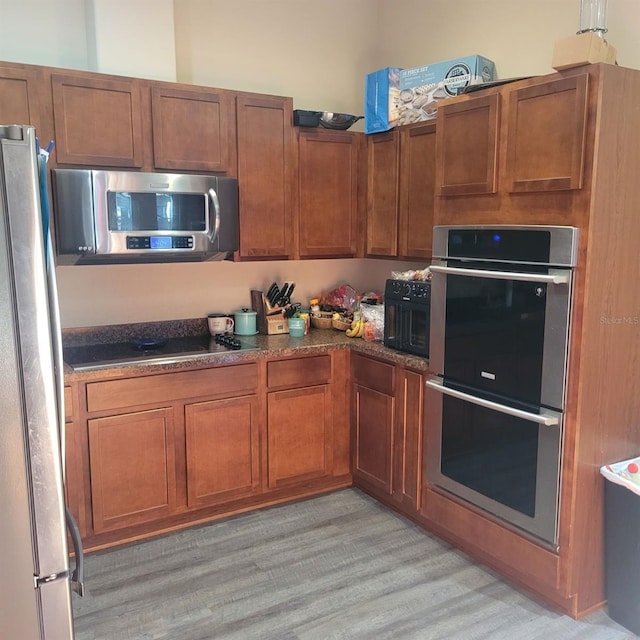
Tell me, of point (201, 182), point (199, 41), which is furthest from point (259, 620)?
point (199, 41)

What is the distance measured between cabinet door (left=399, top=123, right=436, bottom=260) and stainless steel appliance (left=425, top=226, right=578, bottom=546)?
53 centimetres

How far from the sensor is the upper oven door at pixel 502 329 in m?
2.30

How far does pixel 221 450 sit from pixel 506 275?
1.67m

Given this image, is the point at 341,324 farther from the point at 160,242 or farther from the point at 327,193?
the point at 160,242

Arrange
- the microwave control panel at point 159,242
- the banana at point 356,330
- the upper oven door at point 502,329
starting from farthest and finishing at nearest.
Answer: the banana at point 356,330 < the microwave control panel at point 159,242 < the upper oven door at point 502,329

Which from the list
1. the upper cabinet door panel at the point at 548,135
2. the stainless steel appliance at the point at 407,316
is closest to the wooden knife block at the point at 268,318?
the stainless steel appliance at the point at 407,316

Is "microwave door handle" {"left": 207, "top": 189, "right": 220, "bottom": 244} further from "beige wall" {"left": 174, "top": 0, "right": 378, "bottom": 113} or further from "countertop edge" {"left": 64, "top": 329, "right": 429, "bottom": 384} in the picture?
"beige wall" {"left": 174, "top": 0, "right": 378, "bottom": 113}

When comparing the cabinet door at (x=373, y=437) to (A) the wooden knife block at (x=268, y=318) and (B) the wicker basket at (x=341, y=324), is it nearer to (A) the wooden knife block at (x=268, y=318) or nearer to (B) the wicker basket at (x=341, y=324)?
(B) the wicker basket at (x=341, y=324)

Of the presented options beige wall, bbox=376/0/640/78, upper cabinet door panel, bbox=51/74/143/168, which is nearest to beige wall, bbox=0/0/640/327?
beige wall, bbox=376/0/640/78

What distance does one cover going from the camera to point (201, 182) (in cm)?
303

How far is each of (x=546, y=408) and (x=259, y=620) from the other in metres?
1.39

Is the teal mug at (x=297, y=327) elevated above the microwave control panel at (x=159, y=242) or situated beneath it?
situated beneath

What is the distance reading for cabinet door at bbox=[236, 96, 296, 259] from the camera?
10.7 feet

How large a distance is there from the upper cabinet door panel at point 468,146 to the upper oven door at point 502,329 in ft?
1.09
